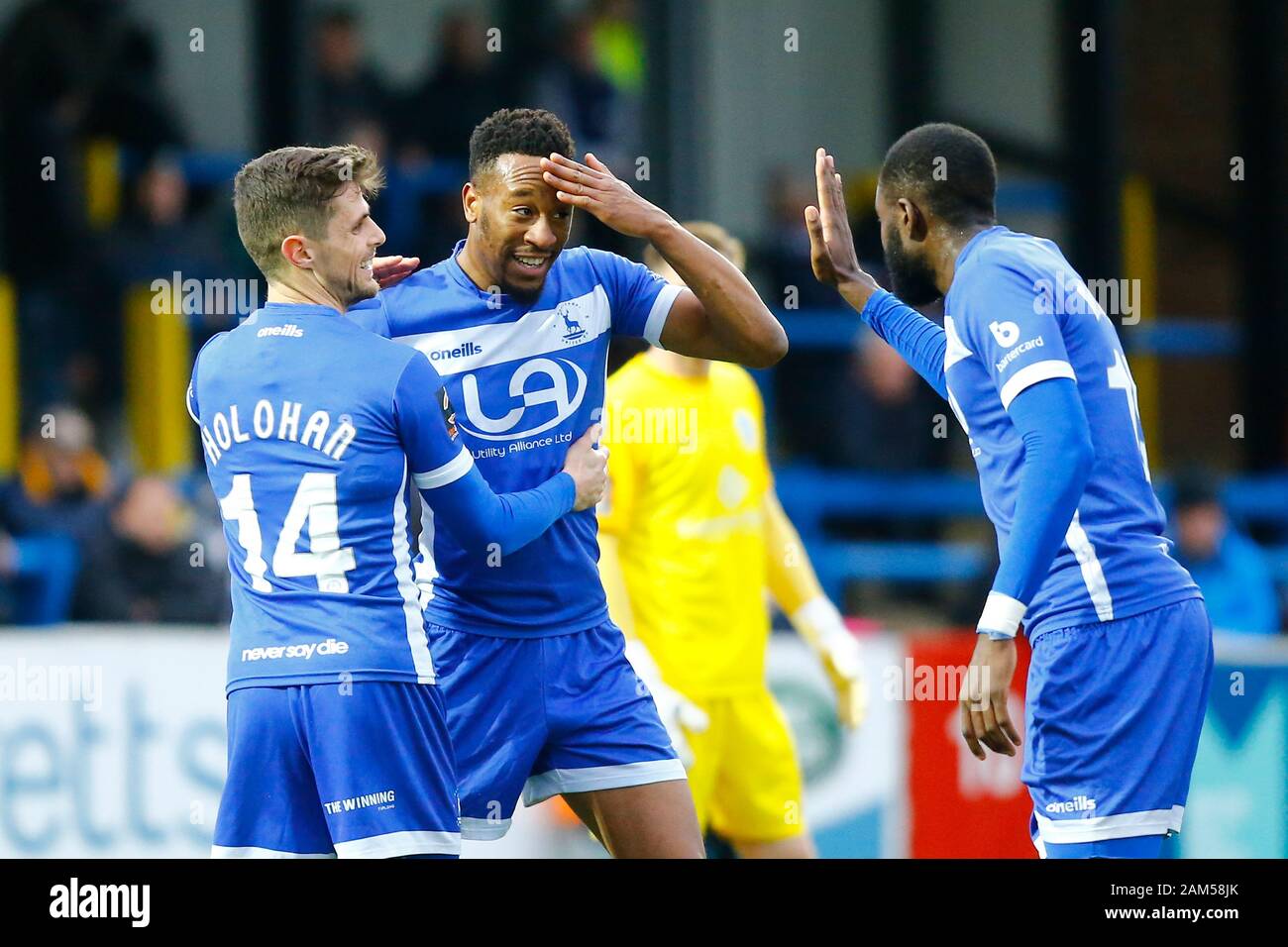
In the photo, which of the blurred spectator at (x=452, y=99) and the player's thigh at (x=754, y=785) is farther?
the blurred spectator at (x=452, y=99)

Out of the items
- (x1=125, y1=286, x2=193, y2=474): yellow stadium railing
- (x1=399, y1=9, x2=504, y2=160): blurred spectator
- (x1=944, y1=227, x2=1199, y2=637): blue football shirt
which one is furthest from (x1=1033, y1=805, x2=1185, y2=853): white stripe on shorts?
(x1=399, y1=9, x2=504, y2=160): blurred spectator

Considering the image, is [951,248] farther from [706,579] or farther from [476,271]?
[706,579]

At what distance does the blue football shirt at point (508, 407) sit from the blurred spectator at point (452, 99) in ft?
22.6

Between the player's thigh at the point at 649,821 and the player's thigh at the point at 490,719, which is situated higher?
the player's thigh at the point at 490,719

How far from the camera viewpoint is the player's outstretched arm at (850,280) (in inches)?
197

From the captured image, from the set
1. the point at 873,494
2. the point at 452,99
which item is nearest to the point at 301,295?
the point at 873,494

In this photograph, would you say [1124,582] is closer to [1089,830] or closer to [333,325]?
[1089,830]

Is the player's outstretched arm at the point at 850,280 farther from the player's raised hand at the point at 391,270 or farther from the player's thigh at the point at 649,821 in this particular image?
the player's thigh at the point at 649,821

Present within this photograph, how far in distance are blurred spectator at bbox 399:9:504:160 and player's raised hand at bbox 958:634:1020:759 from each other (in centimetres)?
788

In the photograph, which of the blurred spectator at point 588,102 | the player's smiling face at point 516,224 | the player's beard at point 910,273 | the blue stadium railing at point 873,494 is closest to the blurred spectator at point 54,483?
the blue stadium railing at point 873,494

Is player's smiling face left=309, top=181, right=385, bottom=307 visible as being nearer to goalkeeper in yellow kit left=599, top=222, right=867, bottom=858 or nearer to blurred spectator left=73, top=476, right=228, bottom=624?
goalkeeper in yellow kit left=599, top=222, right=867, bottom=858

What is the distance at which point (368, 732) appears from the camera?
4.09 metres

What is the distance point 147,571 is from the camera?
9.27m
